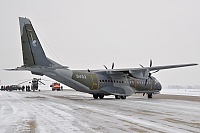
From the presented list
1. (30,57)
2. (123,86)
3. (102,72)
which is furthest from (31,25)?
(123,86)

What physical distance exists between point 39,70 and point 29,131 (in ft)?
53.5

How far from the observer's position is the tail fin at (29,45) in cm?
2531

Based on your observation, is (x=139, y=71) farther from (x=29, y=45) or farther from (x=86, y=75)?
(x=29, y=45)

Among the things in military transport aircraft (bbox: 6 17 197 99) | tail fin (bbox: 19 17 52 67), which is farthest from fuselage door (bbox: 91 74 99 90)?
tail fin (bbox: 19 17 52 67)

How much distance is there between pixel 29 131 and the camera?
30.8ft

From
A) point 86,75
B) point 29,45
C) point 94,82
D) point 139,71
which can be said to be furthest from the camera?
point 139,71

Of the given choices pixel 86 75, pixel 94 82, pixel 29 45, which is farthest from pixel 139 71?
pixel 29 45

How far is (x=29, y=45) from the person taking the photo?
83.4 ft

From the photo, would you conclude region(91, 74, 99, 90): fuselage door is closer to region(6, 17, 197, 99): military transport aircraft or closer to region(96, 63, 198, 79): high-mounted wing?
region(6, 17, 197, 99): military transport aircraft

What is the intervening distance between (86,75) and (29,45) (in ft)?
22.3

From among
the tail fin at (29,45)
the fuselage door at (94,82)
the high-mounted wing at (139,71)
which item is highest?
the tail fin at (29,45)

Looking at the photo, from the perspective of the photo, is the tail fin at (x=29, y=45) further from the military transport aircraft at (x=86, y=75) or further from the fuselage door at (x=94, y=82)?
the fuselage door at (x=94, y=82)

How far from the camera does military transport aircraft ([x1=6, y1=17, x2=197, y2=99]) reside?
25391 mm

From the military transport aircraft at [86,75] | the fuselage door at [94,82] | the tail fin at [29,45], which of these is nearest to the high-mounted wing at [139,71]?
the military transport aircraft at [86,75]
